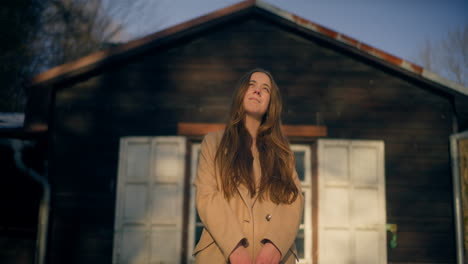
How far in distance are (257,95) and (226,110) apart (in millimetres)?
2793

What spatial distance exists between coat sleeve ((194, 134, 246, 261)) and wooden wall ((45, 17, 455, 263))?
2849 millimetres

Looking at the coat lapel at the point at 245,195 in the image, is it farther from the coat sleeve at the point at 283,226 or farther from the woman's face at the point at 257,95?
the woman's face at the point at 257,95

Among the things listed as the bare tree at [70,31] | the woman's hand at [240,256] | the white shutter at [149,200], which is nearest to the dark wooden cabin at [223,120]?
the white shutter at [149,200]

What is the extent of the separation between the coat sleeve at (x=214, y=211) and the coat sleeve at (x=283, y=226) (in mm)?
137

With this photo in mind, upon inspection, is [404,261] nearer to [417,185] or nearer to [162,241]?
[417,185]

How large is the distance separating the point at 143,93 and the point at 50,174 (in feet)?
5.10

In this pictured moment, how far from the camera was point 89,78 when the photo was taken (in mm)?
4719

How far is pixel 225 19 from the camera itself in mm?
4867

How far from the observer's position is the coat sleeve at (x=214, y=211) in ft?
5.25

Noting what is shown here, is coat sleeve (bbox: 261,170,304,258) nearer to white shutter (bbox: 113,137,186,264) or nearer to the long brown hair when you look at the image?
the long brown hair

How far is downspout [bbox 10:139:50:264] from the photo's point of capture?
13.8 ft

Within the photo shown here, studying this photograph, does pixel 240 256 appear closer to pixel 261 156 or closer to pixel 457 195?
pixel 261 156

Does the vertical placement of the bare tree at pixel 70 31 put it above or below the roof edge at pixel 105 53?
above

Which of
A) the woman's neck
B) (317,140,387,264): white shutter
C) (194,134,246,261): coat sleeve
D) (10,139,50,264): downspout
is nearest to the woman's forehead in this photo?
the woman's neck
